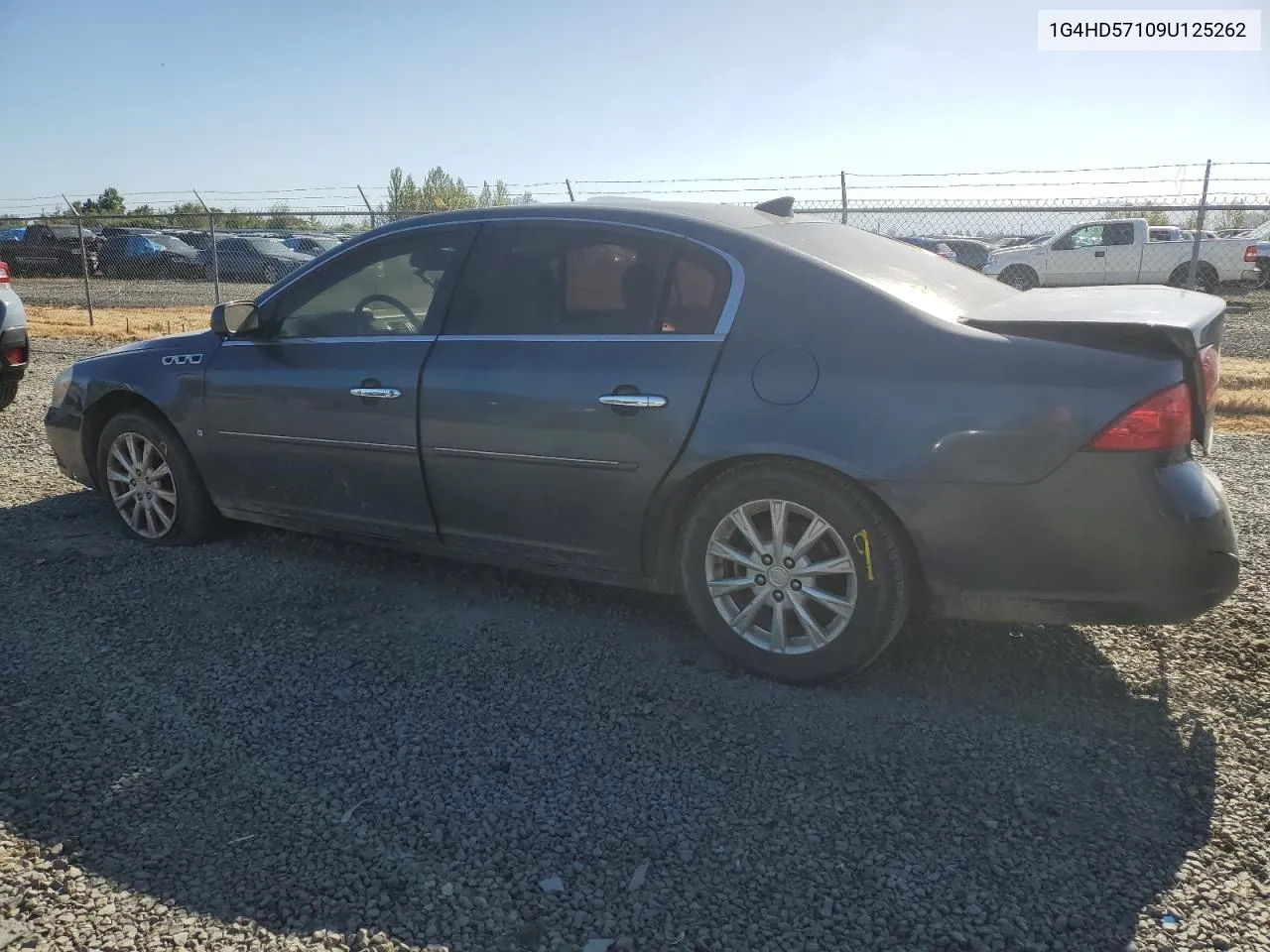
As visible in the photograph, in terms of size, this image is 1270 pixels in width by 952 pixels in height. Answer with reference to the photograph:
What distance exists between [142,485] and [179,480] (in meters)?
0.26

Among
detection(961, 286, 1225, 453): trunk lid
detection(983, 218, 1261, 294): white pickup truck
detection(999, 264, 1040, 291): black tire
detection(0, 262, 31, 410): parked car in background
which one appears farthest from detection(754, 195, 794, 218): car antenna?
detection(999, 264, 1040, 291): black tire

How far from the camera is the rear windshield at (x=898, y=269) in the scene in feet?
11.6

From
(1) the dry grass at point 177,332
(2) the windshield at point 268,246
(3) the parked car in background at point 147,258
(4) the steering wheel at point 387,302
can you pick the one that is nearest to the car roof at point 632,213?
(4) the steering wheel at point 387,302

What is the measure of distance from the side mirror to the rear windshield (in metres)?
2.31

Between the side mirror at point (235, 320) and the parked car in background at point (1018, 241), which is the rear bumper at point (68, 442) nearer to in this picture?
the side mirror at point (235, 320)

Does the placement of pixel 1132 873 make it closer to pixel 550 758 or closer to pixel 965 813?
pixel 965 813

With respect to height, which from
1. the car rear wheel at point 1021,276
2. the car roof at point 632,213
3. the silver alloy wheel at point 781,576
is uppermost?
the car roof at point 632,213

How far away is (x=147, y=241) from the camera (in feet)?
96.2

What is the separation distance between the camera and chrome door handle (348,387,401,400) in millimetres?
4207

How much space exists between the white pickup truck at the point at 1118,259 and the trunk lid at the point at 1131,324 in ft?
57.2

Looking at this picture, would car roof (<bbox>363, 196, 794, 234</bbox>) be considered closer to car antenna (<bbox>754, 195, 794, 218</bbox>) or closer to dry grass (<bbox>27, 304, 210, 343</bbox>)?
car antenna (<bbox>754, 195, 794, 218</bbox>)

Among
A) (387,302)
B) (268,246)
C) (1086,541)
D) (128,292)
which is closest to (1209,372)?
(1086,541)

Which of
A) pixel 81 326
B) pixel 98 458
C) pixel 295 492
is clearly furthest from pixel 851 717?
pixel 81 326

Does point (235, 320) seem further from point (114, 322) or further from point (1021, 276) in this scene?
point (1021, 276)
